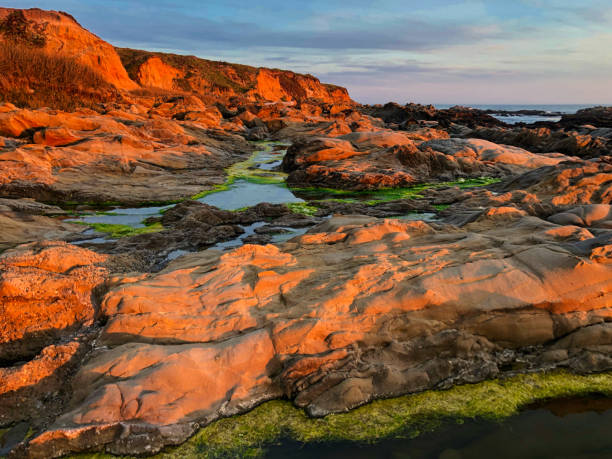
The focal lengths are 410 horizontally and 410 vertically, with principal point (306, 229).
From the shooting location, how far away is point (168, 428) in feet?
11.6

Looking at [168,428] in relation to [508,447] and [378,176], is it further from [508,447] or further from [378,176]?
[378,176]

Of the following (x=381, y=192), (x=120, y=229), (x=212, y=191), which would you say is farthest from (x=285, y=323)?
(x=381, y=192)

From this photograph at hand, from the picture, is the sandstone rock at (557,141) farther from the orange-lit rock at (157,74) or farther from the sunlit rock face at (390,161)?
Result: the orange-lit rock at (157,74)

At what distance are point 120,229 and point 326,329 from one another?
6.76 m

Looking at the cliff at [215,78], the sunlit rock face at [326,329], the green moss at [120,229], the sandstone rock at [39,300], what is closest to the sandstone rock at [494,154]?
the sunlit rock face at [326,329]

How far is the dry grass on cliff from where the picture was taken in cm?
2233

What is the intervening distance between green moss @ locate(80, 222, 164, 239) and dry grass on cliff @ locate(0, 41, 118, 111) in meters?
17.1

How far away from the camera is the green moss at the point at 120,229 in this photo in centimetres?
906

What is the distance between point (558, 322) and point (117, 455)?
→ 183 inches

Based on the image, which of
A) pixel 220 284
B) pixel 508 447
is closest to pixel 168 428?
pixel 220 284

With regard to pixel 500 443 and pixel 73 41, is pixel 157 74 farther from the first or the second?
pixel 500 443

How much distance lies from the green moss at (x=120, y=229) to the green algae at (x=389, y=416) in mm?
6360

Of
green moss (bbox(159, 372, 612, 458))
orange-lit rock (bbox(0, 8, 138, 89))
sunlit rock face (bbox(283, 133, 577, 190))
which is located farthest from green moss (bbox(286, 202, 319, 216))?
orange-lit rock (bbox(0, 8, 138, 89))

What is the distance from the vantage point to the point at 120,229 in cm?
941
